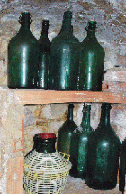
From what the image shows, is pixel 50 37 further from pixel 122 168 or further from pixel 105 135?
pixel 122 168

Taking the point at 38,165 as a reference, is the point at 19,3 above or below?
above

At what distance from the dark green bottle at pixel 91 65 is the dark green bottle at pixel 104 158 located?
0.12m

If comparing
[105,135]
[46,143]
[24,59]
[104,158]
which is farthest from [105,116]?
[24,59]

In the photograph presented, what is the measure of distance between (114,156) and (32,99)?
0.51 metres

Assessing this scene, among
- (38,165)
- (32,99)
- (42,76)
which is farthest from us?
(42,76)

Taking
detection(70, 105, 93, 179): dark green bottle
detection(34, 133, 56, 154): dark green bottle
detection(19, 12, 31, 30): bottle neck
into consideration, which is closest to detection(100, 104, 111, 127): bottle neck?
detection(70, 105, 93, 179): dark green bottle

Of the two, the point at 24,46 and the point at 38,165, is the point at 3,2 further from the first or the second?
the point at 38,165

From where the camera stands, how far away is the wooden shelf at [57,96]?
694 millimetres

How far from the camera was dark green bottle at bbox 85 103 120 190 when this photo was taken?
0.96m

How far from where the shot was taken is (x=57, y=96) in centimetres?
75

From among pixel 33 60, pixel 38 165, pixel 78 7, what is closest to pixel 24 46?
pixel 33 60

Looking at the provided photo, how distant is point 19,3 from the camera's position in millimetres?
965

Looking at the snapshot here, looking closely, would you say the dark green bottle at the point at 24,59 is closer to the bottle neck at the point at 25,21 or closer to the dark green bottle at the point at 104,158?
the bottle neck at the point at 25,21

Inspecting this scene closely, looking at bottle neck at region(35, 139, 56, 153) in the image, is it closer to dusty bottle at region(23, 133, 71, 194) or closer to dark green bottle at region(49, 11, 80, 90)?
dusty bottle at region(23, 133, 71, 194)
